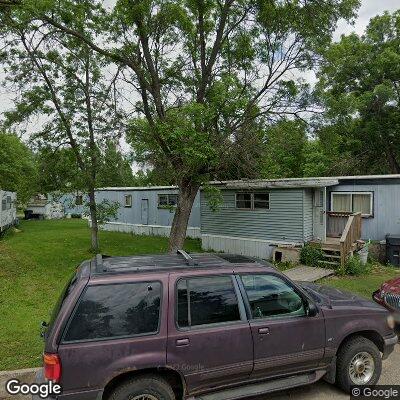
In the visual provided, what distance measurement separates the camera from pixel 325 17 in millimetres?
12688

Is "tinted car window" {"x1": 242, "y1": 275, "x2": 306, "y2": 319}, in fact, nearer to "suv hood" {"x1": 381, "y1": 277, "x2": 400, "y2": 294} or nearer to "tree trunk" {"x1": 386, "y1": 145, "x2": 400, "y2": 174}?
"suv hood" {"x1": 381, "y1": 277, "x2": 400, "y2": 294}

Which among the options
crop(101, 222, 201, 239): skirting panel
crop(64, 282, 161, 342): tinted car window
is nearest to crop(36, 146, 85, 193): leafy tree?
crop(101, 222, 201, 239): skirting panel

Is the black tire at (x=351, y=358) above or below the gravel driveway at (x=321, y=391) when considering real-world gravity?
above

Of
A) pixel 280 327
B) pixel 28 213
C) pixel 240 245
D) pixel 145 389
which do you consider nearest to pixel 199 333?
pixel 145 389

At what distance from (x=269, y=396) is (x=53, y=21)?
462 inches

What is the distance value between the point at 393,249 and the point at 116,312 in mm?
12454

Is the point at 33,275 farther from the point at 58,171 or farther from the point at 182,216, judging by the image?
the point at 182,216

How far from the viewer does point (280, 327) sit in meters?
4.11

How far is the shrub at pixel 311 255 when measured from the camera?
12.3m

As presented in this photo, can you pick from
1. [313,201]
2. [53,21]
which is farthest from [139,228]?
[53,21]

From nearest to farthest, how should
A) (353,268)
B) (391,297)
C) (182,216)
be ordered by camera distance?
(391,297) → (353,268) → (182,216)

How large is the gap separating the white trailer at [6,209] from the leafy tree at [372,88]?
20563mm

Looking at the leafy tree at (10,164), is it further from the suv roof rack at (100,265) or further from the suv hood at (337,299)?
the suv hood at (337,299)

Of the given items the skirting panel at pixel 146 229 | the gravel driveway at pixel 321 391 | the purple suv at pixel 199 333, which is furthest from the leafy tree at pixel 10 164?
the gravel driveway at pixel 321 391
